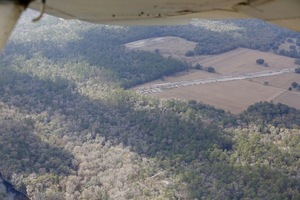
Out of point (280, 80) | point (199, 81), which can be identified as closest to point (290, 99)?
point (280, 80)

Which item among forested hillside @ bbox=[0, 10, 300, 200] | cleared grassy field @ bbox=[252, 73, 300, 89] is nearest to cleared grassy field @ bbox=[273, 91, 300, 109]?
forested hillside @ bbox=[0, 10, 300, 200]

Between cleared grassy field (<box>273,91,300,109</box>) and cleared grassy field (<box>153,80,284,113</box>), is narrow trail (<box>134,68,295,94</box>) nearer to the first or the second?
cleared grassy field (<box>153,80,284,113</box>)

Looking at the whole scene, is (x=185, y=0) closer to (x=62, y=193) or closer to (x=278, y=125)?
(x=62, y=193)

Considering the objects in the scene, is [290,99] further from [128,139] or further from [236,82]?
[128,139]

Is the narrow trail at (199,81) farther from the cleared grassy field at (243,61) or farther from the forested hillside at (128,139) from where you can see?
the forested hillside at (128,139)

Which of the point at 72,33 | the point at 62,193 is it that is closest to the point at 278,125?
the point at 62,193

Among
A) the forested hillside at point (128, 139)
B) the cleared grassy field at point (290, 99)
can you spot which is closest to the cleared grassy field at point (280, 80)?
the cleared grassy field at point (290, 99)

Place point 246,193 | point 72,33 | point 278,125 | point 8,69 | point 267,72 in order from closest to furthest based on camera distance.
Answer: point 246,193
point 278,125
point 267,72
point 8,69
point 72,33
